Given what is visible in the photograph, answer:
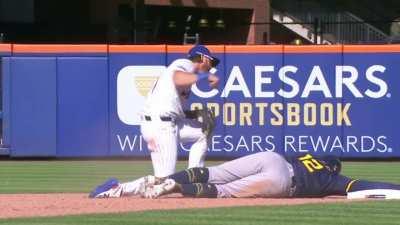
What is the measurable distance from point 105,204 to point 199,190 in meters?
0.95

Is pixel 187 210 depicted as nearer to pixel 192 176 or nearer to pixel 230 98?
pixel 192 176

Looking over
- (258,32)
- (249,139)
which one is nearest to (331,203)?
(249,139)

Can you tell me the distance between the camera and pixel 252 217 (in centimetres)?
824

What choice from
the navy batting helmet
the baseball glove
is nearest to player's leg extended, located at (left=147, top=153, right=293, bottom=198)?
the navy batting helmet

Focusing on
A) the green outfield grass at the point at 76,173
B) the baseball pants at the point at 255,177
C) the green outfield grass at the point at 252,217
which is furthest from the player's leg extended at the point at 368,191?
the green outfield grass at the point at 76,173

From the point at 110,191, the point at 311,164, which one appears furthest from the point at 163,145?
the point at 311,164

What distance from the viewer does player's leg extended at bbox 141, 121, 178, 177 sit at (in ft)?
33.6

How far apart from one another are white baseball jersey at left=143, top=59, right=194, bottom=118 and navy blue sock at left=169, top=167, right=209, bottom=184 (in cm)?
88

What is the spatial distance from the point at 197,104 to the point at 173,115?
893 cm

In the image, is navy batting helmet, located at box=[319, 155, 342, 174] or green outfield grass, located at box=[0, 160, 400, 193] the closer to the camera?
navy batting helmet, located at box=[319, 155, 342, 174]

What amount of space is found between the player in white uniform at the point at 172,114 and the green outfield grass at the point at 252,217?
1632mm

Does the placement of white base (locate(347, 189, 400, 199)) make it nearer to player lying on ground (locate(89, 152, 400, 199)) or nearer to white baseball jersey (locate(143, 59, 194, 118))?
player lying on ground (locate(89, 152, 400, 199))

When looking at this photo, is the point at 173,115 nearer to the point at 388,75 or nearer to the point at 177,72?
the point at 177,72

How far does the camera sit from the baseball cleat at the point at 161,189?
9414 mm
